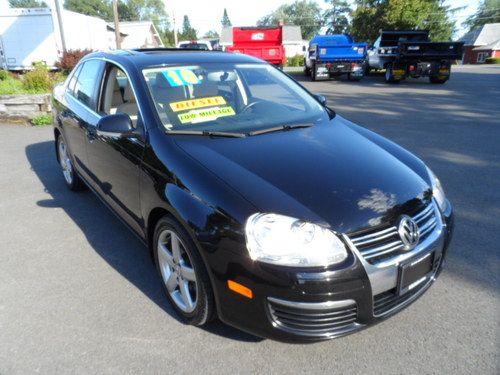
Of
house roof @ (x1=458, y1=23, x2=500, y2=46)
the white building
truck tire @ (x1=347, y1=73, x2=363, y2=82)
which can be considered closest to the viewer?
truck tire @ (x1=347, y1=73, x2=363, y2=82)

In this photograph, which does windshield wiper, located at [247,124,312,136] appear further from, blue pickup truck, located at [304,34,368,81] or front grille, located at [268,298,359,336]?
blue pickup truck, located at [304,34,368,81]

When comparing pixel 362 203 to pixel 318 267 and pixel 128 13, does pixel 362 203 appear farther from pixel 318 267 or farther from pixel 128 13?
pixel 128 13

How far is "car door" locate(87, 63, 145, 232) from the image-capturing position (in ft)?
9.79

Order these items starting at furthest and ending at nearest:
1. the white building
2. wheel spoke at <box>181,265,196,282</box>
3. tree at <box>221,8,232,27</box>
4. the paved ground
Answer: tree at <box>221,8,232,27</box> → the white building → wheel spoke at <box>181,265,196,282</box> → the paved ground

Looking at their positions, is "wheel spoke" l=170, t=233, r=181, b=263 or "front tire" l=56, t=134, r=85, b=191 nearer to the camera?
"wheel spoke" l=170, t=233, r=181, b=263

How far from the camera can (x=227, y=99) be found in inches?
136

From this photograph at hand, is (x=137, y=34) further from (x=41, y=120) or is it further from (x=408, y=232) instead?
(x=408, y=232)

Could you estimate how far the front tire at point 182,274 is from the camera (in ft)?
7.74

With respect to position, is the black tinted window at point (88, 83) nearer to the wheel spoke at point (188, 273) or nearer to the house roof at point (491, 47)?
the wheel spoke at point (188, 273)

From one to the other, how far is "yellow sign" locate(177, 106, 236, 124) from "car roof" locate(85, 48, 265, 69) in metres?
0.57

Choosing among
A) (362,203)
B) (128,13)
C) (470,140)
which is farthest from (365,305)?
(128,13)

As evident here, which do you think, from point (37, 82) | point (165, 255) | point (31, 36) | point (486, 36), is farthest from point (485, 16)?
point (165, 255)

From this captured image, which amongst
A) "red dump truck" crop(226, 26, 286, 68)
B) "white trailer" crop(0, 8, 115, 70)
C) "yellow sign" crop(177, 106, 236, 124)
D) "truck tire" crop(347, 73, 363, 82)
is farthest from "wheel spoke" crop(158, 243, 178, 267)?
"white trailer" crop(0, 8, 115, 70)

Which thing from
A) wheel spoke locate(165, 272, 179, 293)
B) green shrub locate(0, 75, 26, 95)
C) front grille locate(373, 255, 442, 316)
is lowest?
wheel spoke locate(165, 272, 179, 293)
